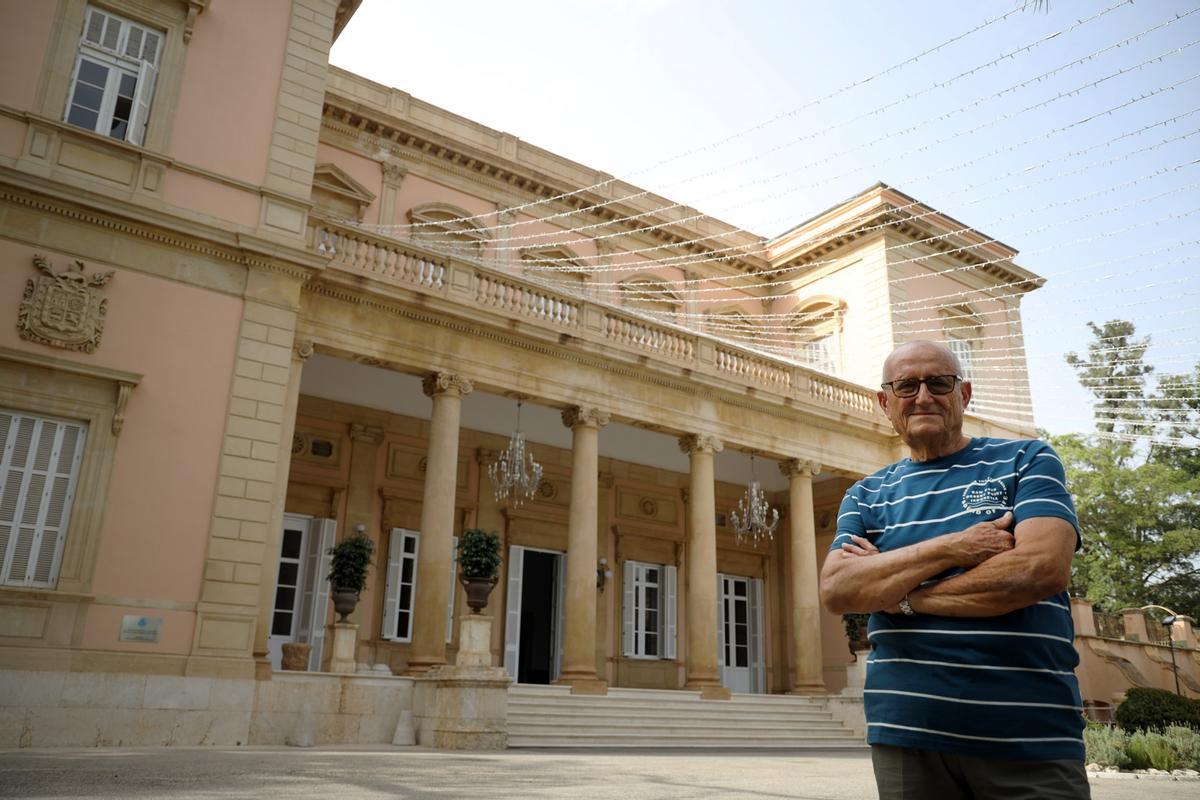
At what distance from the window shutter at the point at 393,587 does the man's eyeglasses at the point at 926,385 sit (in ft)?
48.5

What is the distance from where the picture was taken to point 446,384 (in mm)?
13766

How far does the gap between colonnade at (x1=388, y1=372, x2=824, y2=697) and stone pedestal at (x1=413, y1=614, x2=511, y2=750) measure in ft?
4.35

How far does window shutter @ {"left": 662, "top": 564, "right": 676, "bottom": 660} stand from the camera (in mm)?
19562

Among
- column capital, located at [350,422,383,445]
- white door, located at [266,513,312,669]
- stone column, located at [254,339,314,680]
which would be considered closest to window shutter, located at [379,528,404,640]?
white door, located at [266,513,312,669]

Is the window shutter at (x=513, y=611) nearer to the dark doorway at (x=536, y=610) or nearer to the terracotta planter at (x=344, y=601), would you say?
the dark doorway at (x=536, y=610)

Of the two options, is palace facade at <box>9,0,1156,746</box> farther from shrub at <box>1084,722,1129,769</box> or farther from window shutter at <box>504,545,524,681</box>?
shrub at <box>1084,722,1129,769</box>

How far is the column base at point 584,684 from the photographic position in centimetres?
1365

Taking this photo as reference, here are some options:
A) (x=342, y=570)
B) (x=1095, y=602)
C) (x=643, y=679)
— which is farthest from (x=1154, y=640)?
(x=342, y=570)

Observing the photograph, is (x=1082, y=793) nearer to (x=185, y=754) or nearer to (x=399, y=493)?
(x=185, y=754)

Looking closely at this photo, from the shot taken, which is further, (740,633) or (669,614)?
(740,633)

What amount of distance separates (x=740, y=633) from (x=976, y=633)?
20.4 metres

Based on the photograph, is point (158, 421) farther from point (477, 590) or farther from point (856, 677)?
point (856, 677)

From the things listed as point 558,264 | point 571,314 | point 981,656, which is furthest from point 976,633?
→ point 558,264

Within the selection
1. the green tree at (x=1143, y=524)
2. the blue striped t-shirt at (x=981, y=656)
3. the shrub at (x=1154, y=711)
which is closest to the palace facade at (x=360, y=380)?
the shrub at (x=1154, y=711)
